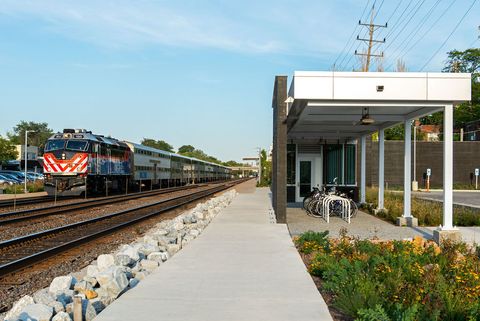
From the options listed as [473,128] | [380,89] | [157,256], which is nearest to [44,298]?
[157,256]

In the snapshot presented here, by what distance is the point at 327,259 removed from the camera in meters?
7.41

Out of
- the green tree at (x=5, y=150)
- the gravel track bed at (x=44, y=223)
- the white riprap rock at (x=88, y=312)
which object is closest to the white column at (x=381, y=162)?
the gravel track bed at (x=44, y=223)

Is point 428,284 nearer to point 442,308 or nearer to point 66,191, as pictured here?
point 442,308

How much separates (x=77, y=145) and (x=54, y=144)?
4.88 ft

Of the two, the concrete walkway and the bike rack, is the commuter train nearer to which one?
the bike rack

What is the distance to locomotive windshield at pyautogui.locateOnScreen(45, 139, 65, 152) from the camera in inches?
1093

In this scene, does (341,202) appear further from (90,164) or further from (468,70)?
(468,70)

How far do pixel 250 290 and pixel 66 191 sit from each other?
23.4m

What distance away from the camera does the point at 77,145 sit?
90.4 feet

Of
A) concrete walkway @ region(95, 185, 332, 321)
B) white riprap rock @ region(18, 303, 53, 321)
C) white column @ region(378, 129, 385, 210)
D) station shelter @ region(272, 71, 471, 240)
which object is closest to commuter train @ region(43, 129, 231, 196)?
station shelter @ region(272, 71, 471, 240)

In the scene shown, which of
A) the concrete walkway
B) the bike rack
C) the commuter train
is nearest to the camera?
the concrete walkway

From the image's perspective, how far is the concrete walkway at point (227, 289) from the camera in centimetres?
518

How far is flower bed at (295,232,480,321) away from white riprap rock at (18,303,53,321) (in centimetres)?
287

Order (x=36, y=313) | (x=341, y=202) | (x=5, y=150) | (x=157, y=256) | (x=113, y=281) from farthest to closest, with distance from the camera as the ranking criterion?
(x=5, y=150) → (x=341, y=202) → (x=157, y=256) → (x=113, y=281) → (x=36, y=313)
